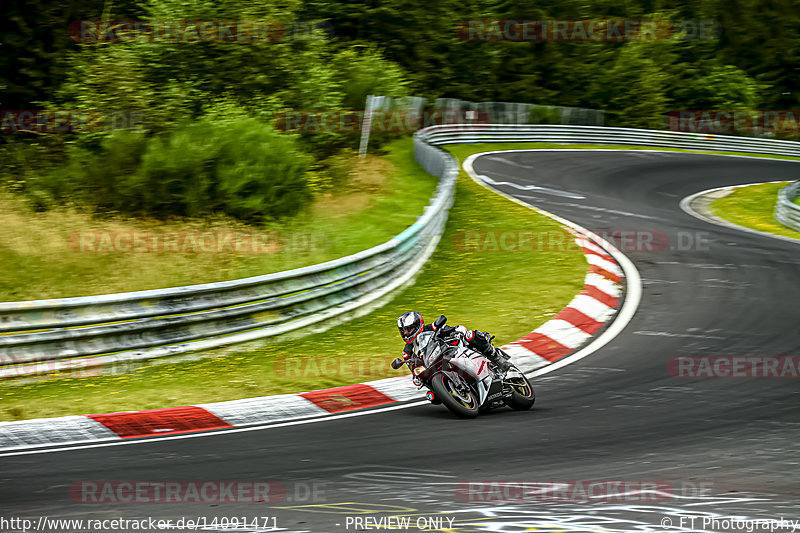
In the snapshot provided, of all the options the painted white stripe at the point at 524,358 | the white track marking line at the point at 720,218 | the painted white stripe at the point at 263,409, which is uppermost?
the painted white stripe at the point at 263,409

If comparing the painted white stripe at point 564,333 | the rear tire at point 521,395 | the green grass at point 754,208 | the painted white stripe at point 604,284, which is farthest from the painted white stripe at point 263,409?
the green grass at point 754,208

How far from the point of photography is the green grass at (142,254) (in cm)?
964

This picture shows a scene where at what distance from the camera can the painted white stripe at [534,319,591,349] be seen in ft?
30.6

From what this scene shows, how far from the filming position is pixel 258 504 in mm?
4957

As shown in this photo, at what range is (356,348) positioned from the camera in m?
9.30

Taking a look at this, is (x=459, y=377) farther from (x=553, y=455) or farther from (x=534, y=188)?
(x=534, y=188)

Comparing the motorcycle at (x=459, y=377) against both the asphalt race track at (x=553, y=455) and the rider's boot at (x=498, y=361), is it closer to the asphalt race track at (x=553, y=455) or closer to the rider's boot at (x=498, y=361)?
the rider's boot at (x=498, y=361)

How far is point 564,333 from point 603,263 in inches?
151

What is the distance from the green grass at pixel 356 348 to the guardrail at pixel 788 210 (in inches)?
261

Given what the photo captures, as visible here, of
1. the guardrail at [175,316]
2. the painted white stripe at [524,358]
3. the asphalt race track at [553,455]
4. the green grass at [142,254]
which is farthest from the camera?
the green grass at [142,254]

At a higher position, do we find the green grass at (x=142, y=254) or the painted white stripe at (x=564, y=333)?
the green grass at (x=142, y=254)

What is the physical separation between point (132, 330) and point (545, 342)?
175 inches

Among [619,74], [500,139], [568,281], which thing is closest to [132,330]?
[568,281]

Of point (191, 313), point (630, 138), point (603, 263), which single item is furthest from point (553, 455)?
point (630, 138)
